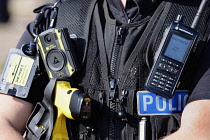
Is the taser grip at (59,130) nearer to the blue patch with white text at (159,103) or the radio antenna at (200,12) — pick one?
the blue patch with white text at (159,103)

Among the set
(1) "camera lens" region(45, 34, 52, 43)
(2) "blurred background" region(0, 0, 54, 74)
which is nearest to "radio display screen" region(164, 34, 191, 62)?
(1) "camera lens" region(45, 34, 52, 43)

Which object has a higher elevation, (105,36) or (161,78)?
(105,36)

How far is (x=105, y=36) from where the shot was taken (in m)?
2.01

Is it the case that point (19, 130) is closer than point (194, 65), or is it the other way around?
point (194, 65)

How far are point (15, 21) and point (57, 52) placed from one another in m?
4.11

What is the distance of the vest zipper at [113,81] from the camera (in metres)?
1.92

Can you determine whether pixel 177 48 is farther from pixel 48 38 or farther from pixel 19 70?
pixel 19 70

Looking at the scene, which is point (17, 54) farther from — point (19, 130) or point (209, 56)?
point (209, 56)

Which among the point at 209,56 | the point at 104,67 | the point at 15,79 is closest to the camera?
the point at 209,56

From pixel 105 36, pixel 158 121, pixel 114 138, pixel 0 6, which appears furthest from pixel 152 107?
pixel 0 6

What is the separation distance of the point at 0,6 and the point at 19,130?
180 inches

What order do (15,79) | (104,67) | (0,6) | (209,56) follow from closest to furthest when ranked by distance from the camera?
1. (209,56)
2. (104,67)
3. (15,79)
4. (0,6)

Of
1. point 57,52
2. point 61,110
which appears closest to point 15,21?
point 57,52

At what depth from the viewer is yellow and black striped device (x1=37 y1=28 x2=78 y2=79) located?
198 centimetres
